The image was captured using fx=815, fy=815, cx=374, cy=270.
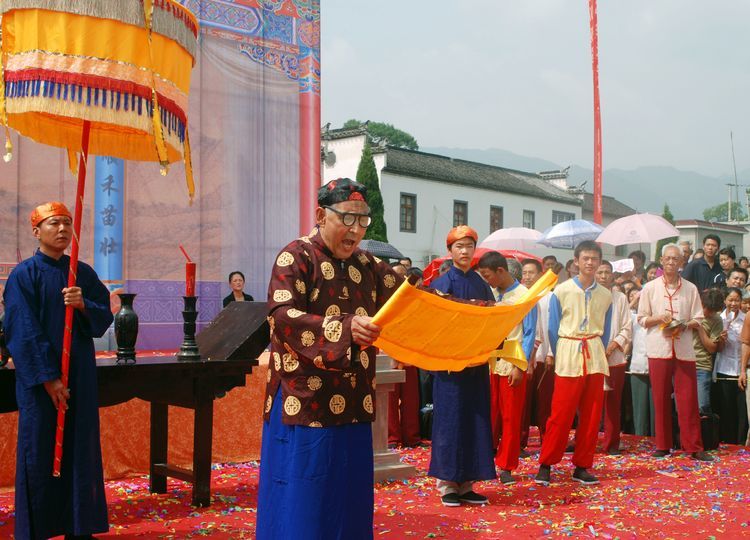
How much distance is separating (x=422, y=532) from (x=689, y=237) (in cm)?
3311

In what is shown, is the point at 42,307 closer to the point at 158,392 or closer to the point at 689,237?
the point at 158,392

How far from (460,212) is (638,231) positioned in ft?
68.6

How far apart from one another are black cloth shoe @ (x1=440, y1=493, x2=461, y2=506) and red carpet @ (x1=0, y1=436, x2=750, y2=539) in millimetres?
83

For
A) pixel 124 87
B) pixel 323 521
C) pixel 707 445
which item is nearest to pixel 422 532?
pixel 323 521

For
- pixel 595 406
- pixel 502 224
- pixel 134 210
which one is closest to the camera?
pixel 595 406

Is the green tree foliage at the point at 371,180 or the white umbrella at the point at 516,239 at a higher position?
the green tree foliage at the point at 371,180

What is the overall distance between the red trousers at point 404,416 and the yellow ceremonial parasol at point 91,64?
386 centimetres

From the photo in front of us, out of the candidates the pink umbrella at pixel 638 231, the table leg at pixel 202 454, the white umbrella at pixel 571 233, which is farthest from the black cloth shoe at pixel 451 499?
the white umbrella at pixel 571 233

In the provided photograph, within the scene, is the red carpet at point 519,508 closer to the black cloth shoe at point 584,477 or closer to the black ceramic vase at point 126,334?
the black cloth shoe at point 584,477

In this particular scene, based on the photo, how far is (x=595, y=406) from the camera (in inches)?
224

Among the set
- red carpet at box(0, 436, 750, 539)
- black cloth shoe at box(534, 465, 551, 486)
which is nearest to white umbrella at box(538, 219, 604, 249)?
red carpet at box(0, 436, 750, 539)

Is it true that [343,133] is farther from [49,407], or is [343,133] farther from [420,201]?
[49,407]

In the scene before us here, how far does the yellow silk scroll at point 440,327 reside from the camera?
283 centimetres

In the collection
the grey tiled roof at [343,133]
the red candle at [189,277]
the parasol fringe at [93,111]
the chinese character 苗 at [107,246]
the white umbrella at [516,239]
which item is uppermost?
the grey tiled roof at [343,133]
